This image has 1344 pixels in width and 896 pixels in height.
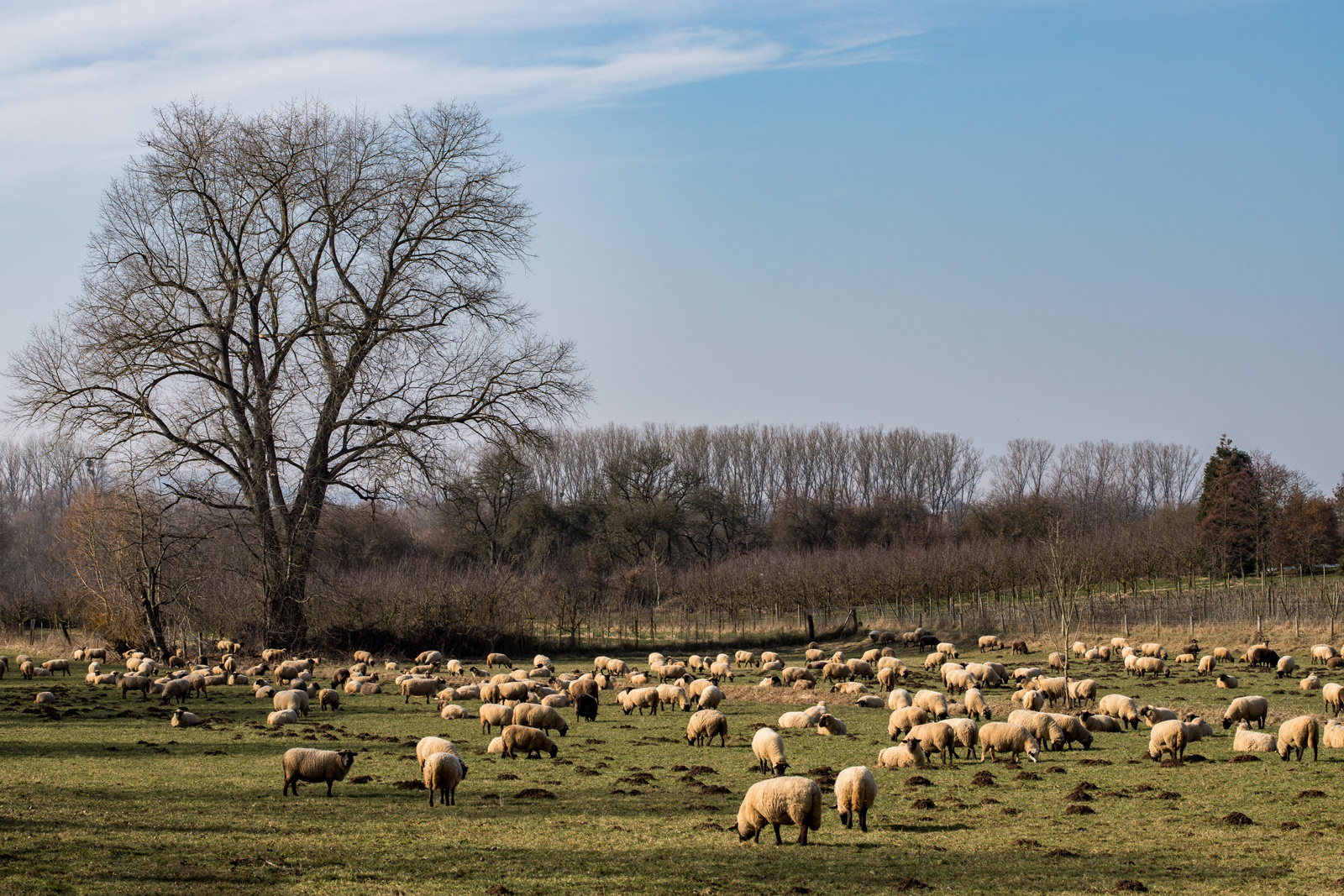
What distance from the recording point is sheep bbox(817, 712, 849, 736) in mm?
20688

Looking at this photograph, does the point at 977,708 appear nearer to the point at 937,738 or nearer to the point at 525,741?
the point at 937,738

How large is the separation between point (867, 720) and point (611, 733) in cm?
609

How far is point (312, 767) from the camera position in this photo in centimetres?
1397

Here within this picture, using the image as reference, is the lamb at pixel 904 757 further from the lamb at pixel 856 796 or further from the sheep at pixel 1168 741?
the lamb at pixel 856 796

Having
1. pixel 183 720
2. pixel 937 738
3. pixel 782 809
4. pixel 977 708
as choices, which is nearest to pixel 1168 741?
pixel 937 738

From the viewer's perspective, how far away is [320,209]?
1672 inches

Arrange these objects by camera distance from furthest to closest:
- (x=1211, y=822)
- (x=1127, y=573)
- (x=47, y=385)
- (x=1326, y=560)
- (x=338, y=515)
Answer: (x=1326, y=560) → (x=1127, y=573) → (x=338, y=515) → (x=47, y=385) → (x=1211, y=822)

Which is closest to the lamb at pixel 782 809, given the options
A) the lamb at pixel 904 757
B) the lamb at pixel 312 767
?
the lamb at pixel 904 757

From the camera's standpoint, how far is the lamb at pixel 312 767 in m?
13.9

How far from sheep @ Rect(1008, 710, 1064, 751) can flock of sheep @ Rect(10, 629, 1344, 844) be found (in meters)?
0.03

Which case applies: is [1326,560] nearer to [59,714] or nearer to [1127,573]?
[1127,573]

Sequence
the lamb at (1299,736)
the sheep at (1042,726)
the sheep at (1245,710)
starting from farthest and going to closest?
1. the sheep at (1245,710)
2. the sheep at (1042,726)
3. the lamb at (1299,736)

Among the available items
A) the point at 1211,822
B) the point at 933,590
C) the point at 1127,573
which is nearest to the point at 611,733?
the point at 1211,822

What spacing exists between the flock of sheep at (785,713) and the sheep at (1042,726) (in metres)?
0.03
